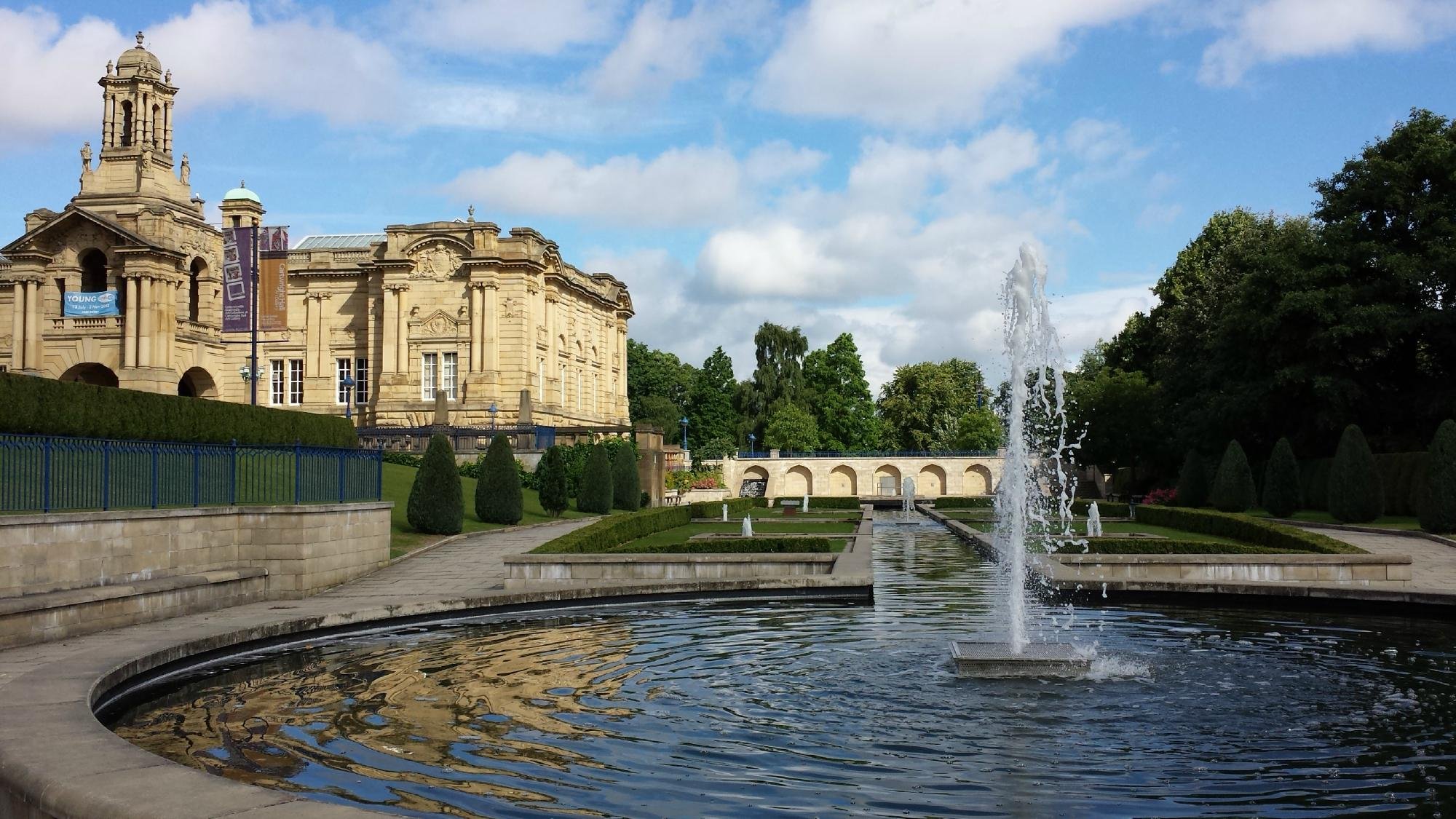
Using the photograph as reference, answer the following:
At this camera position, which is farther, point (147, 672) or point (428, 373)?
point (428, 373)

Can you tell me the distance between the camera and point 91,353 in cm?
5750

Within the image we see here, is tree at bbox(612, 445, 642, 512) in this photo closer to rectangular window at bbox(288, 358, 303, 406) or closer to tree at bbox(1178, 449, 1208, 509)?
tree at bbox(1178, 449, 1208, 509)

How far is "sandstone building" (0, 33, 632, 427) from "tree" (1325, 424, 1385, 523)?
34.5 m

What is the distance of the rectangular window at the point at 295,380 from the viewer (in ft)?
215

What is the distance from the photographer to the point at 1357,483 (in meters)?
34.1

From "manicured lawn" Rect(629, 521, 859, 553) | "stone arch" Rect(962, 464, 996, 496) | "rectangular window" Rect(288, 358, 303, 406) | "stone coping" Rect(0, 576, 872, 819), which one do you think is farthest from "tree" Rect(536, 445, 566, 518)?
"stone arch" Rect(962, 464, 996, 496)

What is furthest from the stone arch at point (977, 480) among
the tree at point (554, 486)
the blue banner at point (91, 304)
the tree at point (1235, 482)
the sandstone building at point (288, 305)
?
the blue banner at point (91, 304)

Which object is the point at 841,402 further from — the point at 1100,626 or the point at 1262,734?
the point at 1262,734

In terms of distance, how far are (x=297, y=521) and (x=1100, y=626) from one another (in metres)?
11.2

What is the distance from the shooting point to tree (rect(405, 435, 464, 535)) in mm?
27266

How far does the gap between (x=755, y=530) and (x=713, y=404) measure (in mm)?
57181

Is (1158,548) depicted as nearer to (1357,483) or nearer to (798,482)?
(1357,483)

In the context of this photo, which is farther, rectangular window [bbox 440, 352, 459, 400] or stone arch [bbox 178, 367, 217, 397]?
stone arch [bbox 178, 367, 217, 397]

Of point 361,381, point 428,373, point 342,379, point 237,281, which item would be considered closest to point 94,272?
point 342,379
